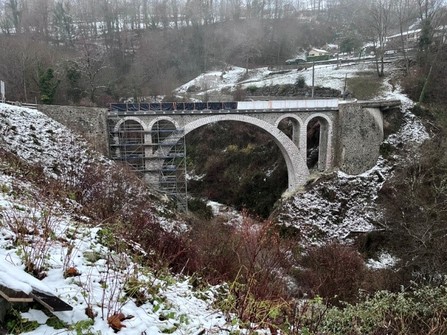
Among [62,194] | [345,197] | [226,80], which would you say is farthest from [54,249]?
[226,80]

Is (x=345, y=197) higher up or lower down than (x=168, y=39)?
lower down

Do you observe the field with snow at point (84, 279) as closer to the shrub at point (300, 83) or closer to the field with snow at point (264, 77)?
the shrub at point (300, 83)

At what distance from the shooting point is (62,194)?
7.48m

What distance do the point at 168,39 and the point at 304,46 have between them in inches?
831

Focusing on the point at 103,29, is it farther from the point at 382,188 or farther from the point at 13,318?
the point at 13,318

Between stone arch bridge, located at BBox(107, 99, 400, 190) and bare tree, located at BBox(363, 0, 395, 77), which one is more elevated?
bare tree, located at BBox(363, 0, 395, 77)

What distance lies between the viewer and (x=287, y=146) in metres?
21.4

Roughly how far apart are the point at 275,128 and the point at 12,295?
19.5 meters

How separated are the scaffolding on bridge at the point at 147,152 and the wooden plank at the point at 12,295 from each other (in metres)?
16.4

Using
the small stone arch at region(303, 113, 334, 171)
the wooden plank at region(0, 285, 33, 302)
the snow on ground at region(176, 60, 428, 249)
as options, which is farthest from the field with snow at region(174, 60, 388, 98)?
the wooden plank at region(0, 285, 33, 302)

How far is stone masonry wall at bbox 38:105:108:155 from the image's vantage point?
57.4 feet

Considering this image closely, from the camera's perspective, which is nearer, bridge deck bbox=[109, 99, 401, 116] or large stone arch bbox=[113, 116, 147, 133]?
large stone arch bbox=[113, 116, 147, 133]

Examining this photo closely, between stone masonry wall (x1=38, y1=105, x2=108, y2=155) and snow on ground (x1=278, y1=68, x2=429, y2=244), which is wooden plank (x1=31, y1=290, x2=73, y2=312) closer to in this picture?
stone masonry wall (x1=38, y1=105, x2=108, y2=155)

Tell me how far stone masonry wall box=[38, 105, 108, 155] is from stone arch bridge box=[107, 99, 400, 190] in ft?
1.87
